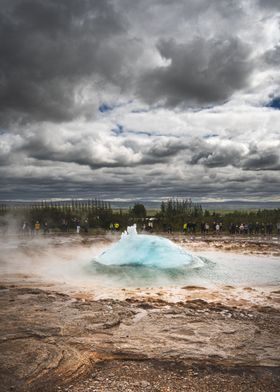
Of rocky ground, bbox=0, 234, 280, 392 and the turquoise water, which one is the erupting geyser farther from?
rocky ground, bbox=0, 234, 280, 392

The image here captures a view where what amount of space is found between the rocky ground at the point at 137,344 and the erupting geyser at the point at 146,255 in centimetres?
474

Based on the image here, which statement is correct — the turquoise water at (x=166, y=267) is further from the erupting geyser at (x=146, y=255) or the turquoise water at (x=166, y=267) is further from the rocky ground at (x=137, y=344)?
the rocky ground at (x=137, y=344)

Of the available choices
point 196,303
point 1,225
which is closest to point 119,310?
point 196,303

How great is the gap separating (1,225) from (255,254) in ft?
92.8

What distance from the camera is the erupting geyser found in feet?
43.0

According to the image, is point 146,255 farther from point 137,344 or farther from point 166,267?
point 137,344

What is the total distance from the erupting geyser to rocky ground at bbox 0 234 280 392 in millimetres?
4739

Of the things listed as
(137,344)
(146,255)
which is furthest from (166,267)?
(137,344)

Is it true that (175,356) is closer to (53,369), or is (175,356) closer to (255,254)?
(53,369)

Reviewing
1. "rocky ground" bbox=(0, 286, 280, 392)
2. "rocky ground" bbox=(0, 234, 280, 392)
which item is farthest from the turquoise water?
"rocky ground" bbox=(0, 286, 280, 392)

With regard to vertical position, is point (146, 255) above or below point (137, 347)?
below

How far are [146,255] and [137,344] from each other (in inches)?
333

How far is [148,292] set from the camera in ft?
30.5

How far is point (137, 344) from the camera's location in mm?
5246
